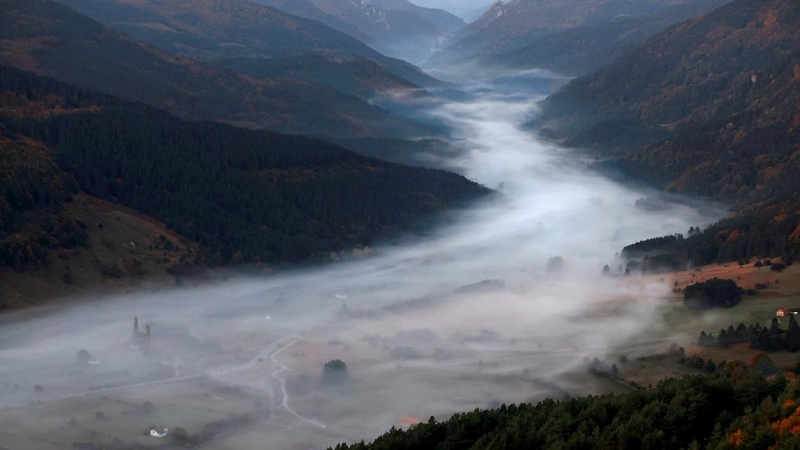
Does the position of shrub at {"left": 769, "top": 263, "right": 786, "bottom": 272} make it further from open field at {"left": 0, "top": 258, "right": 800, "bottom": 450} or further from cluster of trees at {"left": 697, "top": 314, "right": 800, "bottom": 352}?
cluster of trees at {"left": 697, "top": 314, "right": 800, "bottom": 352}

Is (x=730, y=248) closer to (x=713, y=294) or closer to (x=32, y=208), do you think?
(x=713, y=294)

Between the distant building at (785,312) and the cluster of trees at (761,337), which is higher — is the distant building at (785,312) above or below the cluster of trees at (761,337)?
above

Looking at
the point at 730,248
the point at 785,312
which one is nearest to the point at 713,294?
the point at 785,312

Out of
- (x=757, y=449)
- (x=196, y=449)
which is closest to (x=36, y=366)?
(x=196, y=449)

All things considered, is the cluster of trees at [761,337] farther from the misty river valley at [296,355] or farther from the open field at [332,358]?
the misty river valley at [296,355]

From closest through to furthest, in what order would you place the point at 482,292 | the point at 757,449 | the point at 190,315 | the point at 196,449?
the point at 757,449 → the point at 196,449 → the point at 190,315 → the point at 482,292

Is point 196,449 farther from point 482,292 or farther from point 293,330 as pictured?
point 482,292

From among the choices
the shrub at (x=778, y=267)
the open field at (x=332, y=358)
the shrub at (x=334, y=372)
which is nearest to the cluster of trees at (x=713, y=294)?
the open field at (x=332, y=358)
